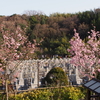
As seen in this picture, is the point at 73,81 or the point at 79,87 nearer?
the point at 79,87

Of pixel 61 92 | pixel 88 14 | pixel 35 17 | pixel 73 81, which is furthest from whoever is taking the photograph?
pixel 35 17

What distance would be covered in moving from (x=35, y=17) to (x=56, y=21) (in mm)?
4465

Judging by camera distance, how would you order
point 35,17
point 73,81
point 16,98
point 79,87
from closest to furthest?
point 16,98 < point 79,87 < point 73,81 < point 35,17

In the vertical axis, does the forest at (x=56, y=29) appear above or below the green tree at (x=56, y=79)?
above

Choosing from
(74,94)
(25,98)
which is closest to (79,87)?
(74,94)

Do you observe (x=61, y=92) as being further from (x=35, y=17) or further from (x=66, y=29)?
(x=35, y=17)

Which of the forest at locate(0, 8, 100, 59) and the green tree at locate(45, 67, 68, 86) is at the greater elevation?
the forest at locate(0, 8, 100, 59)

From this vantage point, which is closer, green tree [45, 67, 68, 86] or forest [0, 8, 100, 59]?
green tree [45, 67, 68, 86]

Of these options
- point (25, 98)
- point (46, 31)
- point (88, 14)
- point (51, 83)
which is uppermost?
point (88, 14)

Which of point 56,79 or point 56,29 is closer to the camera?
point 56,79

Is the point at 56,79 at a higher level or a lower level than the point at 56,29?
lower

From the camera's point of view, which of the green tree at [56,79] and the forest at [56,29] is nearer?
the green tree at [56,79]

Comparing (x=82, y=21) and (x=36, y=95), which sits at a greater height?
(x=82, y=21)

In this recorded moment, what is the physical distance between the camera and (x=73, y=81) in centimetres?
786
